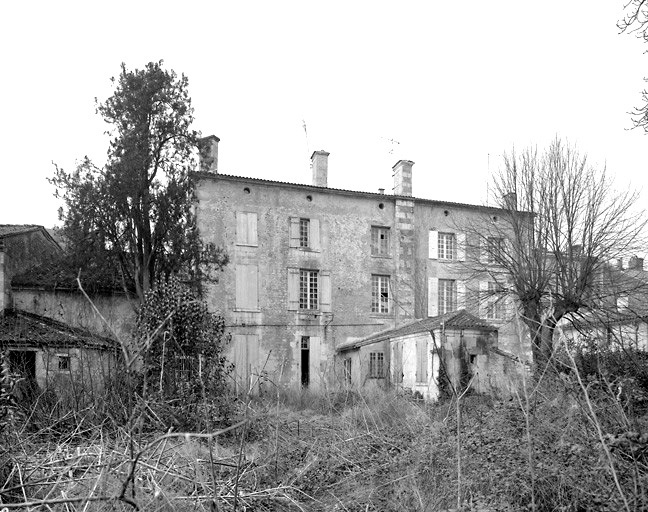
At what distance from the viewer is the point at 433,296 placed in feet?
92.8

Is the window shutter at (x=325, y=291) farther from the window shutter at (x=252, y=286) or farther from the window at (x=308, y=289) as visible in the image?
the window shutter at (x=252, y=286)

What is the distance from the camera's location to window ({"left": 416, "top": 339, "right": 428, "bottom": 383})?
21.3 metres

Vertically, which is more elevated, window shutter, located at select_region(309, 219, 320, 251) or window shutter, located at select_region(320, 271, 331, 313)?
window shutter, located at select_region(309, 219, 320, 251)

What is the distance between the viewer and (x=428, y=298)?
28109mm

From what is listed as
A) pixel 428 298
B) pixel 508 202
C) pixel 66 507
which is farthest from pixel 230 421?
pixel 428 298

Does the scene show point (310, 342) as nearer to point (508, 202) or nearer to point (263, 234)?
point (263, 234)

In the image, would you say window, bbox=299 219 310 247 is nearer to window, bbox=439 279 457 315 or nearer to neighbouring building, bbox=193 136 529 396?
neighbouring building, bbox=193 136 529 396

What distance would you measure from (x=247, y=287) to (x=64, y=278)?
273 inches

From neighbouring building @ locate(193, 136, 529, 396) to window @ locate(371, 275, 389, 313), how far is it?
4 centimetres

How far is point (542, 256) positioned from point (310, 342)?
10.3 metres

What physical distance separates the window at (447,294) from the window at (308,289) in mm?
5792

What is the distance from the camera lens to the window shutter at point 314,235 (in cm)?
2695

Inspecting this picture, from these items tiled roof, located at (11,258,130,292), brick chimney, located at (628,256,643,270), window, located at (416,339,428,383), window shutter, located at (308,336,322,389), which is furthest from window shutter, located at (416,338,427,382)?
tiled roof, located at (11,258,130,292)

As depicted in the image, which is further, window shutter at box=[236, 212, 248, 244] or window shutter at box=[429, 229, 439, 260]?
window shutter at box=[429, 229, 439, 260]
